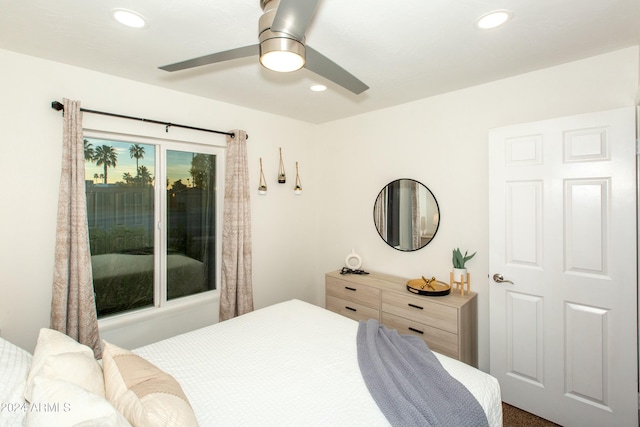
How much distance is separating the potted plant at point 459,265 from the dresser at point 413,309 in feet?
0.48

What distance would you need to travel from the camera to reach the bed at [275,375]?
132 centimetres

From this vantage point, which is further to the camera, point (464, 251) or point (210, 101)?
point (210, 101)

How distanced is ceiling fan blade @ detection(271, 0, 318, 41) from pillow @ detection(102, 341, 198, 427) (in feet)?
4.73

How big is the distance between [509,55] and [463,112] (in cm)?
67

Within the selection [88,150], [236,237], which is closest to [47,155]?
[88,150]

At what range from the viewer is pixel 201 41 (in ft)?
6.36

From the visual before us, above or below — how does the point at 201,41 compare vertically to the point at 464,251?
above

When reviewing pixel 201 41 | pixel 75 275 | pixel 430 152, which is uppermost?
pixel 201 41

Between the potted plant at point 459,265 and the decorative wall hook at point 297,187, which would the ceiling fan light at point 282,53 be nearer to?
the potted plant at point 459,265

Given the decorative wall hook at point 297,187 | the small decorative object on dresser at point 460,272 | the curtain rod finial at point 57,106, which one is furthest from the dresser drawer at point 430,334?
the curtain rod finial at point 57,106

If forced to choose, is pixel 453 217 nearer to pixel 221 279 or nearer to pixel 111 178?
pixel 221 279

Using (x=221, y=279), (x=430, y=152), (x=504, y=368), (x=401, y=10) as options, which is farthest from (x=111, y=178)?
(x=504, y=368)

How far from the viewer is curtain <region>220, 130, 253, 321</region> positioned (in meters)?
3.02

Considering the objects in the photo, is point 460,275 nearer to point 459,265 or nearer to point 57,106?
point 459,265
